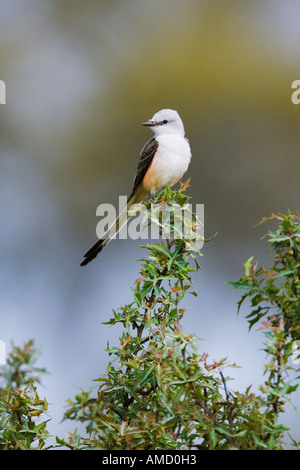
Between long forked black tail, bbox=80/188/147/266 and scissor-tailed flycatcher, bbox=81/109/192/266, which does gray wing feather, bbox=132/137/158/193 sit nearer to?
scissor-tailed flycatcher, bbox=81/109/192/266

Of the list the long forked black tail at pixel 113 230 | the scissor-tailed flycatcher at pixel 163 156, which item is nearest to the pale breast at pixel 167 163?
the scissor-tailed flycatcher at pixel 163 156

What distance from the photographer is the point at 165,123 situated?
3.59 m

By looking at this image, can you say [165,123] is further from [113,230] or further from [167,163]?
[113,230]

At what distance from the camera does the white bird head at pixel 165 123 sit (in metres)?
3.58

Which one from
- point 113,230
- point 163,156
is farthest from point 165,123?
point 113,230

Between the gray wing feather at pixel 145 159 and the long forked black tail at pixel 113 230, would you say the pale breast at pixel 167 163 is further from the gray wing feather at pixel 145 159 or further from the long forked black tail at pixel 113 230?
the long forked black tail at pixel 113 230

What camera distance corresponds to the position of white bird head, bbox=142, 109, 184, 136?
358 cm

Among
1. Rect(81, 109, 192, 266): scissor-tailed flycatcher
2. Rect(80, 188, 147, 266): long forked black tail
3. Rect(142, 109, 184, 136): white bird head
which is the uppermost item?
Rect(142, 109, 184, 136): white bird head

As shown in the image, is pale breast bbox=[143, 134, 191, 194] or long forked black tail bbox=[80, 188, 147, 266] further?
pale breast bbox=[143, 134, 191, 194]

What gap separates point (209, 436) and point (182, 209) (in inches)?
26.2

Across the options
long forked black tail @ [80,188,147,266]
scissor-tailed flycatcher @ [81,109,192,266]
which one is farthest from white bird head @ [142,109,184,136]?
long forked black tail @ [80,188,147,266]

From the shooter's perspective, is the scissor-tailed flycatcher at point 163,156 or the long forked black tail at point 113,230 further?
the scissor-tailed flycatcher at point 163,156
